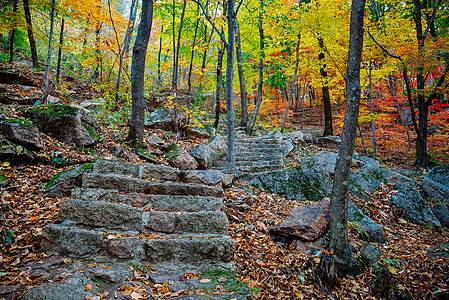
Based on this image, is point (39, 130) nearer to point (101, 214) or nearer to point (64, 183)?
point (64, 183)

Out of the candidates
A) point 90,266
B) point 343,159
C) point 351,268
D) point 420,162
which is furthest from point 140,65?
point 420,162

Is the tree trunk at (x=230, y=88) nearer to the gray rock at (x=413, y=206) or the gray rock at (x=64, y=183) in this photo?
the gray rock at (x=64, y=183)

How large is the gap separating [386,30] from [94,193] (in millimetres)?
11169

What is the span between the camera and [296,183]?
561 cm

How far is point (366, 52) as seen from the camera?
8.61m

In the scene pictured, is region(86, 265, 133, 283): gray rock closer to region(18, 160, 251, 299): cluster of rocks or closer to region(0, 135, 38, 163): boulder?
region(18, 160, 251, 299): cluster of rocks

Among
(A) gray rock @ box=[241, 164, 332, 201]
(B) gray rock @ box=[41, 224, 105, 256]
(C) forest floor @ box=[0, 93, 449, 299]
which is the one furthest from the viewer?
(A) gray rock @ box=[241, 164, 332, 201]

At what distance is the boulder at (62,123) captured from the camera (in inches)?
197

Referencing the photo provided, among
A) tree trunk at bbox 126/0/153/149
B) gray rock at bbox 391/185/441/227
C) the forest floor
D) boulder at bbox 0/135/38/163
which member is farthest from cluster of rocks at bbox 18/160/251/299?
gray rock at bbox 391/185/441/227

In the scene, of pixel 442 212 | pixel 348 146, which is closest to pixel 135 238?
pixel 348 146

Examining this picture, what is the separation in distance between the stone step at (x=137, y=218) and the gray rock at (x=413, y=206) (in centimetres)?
496

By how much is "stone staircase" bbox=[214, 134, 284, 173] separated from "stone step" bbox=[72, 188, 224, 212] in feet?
10.5

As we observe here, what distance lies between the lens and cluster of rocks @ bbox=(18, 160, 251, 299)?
221cm

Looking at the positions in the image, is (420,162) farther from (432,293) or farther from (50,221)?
(50,221)
